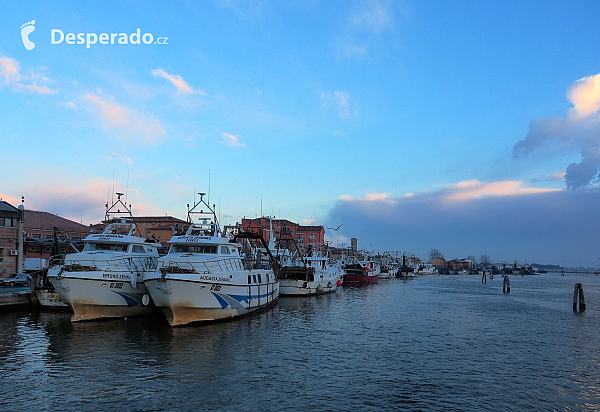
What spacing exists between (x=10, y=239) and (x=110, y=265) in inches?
904

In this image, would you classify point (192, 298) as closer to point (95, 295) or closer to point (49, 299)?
point (95, 295)

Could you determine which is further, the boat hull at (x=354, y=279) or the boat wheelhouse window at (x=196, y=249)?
the boat hull at (x=354, y=279)

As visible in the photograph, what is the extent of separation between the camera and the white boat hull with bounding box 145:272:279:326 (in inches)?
1129

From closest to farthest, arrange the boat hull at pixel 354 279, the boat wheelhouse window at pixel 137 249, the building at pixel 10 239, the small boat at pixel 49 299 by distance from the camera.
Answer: the boat wheelhouse window at pixel 137 249 → the small boat at pixel 49 299 → the building at pixel 10 239 → the boat hull at pixel 354 279

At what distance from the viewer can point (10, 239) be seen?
47.2 m

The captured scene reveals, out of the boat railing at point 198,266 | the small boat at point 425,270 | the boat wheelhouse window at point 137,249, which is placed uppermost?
the boat wheelhouse window at point 137,249

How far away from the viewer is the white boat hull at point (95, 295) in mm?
30156

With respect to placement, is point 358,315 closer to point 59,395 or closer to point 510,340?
point 510,340

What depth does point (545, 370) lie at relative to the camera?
21.9 metres

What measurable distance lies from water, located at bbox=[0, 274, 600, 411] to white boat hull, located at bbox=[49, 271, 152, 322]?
2.95ft

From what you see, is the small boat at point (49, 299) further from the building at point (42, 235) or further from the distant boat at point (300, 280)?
the distant boat at point (300, 280)

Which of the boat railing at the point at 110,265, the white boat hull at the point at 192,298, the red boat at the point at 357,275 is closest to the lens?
the white boat hull at the point at 192,298

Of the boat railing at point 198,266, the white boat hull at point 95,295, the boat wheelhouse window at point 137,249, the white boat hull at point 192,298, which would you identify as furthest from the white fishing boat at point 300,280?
the white boat hull at point 95,295

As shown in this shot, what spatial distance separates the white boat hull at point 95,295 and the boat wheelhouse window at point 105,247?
12.1ft
